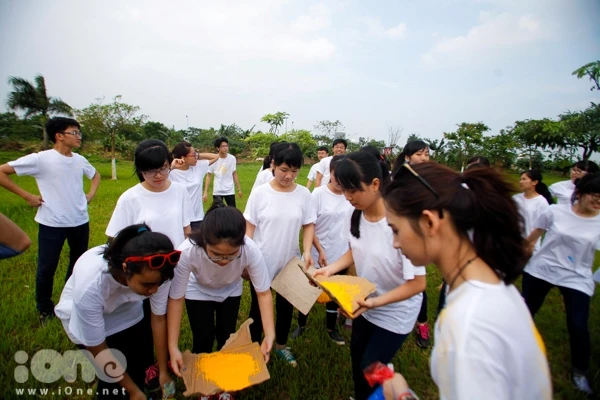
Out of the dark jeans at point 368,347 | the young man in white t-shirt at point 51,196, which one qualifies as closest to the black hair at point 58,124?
the young man in white t-shirt at point 51,196

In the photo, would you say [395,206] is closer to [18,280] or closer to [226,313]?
[226,313]

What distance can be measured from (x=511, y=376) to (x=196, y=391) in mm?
1459

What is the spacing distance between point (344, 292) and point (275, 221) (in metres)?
1.03

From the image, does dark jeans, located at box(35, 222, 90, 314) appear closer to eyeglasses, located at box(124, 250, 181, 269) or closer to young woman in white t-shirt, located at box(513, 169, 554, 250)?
eyeglasses, located at box(124, 250, 181, 269)

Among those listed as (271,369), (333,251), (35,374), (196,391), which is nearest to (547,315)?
(333,251)

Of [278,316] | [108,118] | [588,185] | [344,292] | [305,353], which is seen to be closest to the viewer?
[344,292]

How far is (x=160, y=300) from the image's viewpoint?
6.09 feet

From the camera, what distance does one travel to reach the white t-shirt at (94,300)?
156 centimetres

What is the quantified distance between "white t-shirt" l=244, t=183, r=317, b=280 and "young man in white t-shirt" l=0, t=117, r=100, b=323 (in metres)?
2.03

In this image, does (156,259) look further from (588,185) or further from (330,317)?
(588,185)

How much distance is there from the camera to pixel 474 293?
0.83 m

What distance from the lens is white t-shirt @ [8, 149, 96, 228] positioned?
302 cm

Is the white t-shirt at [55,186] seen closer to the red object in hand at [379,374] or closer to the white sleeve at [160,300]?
the white sleeve at [160,300]

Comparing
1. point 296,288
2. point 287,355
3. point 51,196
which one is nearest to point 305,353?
point 287,355
